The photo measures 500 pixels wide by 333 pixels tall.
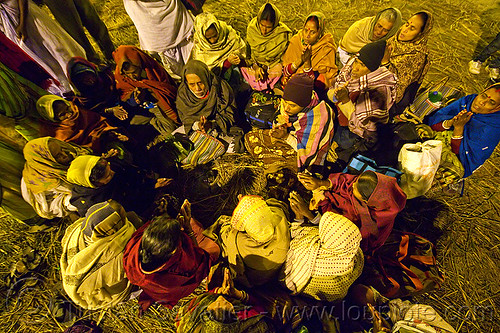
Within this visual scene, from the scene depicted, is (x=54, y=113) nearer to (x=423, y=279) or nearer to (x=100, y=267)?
(x=100, y=267)

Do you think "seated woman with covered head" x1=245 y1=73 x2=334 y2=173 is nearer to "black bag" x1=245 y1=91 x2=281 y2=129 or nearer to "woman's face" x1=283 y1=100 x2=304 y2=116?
"woman's face" x1=283 y1=100 x2=304 y2=116

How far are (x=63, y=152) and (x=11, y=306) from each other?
9.09ft

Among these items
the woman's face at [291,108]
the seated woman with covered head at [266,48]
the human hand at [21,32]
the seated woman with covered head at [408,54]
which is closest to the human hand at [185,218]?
the woman's face at [291,108]

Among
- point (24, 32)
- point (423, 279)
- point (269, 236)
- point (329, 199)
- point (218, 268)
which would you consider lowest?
point (423, 279)

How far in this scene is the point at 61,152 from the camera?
9.65 feet

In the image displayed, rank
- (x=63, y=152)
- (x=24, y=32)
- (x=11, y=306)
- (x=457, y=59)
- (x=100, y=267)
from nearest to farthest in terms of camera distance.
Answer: (x=100, y=267) → (x=63, y=152) → (x=11, y=306) → (x=24, y=32) → (x=457, y=59)

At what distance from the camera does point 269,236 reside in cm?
230

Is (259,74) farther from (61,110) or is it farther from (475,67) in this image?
(475,67)

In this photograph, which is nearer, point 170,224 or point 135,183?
point 170,224

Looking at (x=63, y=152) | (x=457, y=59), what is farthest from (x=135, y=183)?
(x=457, y=59)

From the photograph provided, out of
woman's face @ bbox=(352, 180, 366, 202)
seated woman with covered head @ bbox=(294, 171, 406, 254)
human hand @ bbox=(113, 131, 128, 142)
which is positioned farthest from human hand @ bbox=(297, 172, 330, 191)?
human hand @ bbox=(113, 131, 128, 142)

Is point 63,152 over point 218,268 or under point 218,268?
over

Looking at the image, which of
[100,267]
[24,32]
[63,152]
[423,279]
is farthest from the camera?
[24,32]

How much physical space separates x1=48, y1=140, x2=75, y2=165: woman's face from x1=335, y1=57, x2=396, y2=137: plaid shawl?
4336mm
